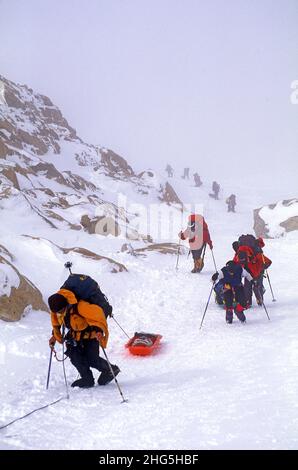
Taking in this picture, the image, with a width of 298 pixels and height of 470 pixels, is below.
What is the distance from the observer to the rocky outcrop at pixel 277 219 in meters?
31.7

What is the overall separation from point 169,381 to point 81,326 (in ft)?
5.93

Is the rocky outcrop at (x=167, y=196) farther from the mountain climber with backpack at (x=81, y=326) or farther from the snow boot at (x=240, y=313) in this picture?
the mountain climber with backpack at (x=81, y=326)

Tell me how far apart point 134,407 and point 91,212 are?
2117 centimetres

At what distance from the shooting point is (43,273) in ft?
42.9

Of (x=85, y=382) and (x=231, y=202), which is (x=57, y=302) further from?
(x=231, y=202)

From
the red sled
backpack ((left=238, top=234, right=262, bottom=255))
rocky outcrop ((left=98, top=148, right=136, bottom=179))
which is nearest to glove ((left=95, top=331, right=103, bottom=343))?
the red sled

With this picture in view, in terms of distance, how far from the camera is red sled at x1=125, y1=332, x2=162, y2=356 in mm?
7650

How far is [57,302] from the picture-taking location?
5602 mm

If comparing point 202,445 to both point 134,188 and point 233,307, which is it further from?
point 134,188

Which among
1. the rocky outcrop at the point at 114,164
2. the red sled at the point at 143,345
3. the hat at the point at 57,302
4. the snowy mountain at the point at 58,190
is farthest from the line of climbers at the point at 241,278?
the rocky outcrop at the point at 114,164

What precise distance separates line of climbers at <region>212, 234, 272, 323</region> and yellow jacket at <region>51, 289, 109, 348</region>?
4.19m

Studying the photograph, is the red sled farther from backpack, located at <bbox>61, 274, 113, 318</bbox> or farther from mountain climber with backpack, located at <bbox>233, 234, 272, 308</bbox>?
mountain climber with backpack, located at <bbox>233, 234, 272, 308</bbox>

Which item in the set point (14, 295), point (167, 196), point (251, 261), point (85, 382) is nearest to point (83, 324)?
point (85, 382)
